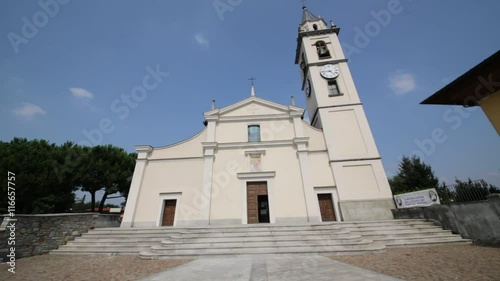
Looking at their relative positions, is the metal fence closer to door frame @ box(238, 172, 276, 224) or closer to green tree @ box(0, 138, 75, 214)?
door frame @ box(238, 172, 276, 224)

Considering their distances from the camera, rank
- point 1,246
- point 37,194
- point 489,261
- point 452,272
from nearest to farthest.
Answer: point 452,272 < point 489,261 < point 1,246 < point 37,194

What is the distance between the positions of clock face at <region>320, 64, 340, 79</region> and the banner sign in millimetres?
10487

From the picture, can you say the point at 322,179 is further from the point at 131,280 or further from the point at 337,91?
the point at 131,280

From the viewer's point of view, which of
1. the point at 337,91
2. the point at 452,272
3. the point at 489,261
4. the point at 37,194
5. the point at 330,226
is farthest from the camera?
the point at 37,194

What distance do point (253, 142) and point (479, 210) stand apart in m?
11.2

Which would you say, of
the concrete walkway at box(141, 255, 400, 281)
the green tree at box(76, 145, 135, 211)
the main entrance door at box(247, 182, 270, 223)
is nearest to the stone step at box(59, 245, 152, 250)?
the concrete walkway at box(141, 255, 400, 281)

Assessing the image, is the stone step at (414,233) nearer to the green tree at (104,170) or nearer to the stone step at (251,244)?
the stone step at (251,244)

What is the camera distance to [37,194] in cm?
1806

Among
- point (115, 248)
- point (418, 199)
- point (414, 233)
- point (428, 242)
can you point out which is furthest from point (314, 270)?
point (418, 199)

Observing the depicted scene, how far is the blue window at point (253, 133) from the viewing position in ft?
47.9

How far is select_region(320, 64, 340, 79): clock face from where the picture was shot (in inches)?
641

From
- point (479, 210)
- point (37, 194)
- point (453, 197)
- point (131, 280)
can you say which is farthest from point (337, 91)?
point (37, 194)

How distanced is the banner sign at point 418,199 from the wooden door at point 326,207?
3.83m

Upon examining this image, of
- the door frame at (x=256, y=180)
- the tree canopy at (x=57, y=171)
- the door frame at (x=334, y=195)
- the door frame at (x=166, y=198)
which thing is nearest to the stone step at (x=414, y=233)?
the door frame at (x=334, y=195)
